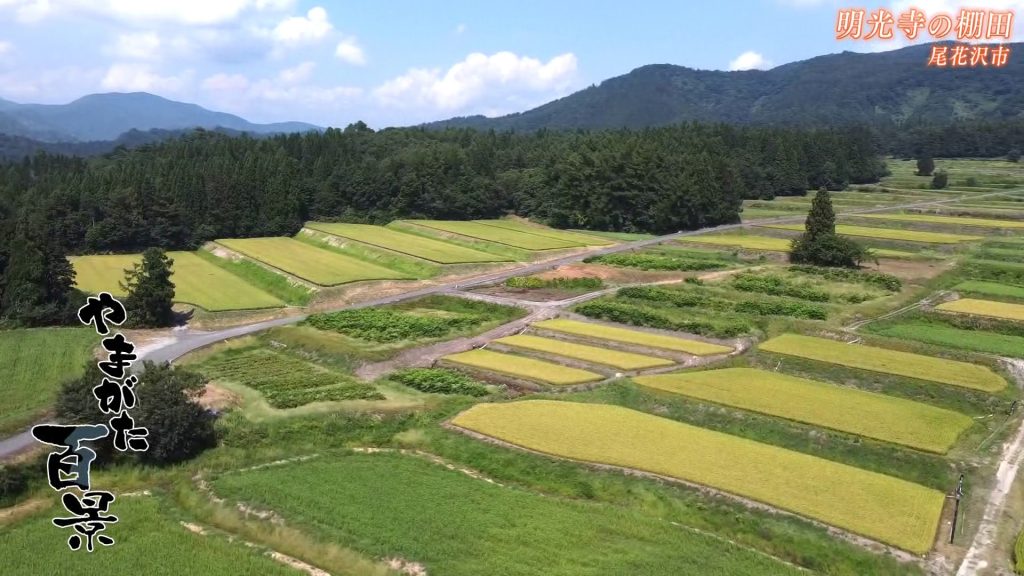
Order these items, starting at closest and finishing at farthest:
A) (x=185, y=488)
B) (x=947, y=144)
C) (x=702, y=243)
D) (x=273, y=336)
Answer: (x=185, y=488) → (x=273, y=336) → (x=702, y=243) → (x=947, y=144)

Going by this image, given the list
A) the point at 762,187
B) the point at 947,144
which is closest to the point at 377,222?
the point at 762,187

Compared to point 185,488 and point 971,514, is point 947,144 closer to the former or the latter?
point 971,514

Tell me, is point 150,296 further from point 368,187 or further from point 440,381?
point 368,187

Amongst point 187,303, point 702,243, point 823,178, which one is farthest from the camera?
point 823,178

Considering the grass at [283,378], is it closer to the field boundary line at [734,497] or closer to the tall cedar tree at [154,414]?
the tall cedar tree at [154,414]

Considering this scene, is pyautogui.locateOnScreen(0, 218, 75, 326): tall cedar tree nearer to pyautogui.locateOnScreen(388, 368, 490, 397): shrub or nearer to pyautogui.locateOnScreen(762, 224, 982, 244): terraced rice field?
pyautogui.locateOnScreen(388, 368, 490, 397): shrub

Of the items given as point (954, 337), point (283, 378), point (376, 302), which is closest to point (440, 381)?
point (283, 378)
